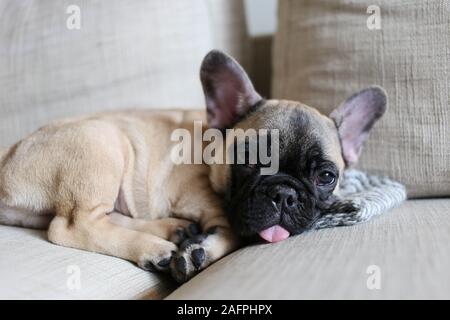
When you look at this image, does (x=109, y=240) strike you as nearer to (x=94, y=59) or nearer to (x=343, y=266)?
(x=343, y=266)

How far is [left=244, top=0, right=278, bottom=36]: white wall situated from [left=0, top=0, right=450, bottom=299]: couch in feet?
0.83

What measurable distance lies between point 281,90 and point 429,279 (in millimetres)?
875

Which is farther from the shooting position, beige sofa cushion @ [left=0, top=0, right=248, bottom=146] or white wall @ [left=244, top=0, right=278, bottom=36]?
white wall @ [left=244, top=0, right=278, bottom=36]

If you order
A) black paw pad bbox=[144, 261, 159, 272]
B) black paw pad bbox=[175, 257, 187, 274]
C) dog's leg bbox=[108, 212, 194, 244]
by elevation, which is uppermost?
dog's leg bbox=[108, 212, 194, 244]

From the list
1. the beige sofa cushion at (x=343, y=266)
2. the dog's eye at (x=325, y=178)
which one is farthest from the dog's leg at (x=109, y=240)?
the dog's eye at (x=325, y=178)

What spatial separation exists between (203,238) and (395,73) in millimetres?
647

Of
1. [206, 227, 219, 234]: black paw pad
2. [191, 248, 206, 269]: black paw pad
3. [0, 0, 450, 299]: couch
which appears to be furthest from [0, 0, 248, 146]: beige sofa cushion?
[191, 248, 206, 269]: black paw pad

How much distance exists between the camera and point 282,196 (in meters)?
1.01

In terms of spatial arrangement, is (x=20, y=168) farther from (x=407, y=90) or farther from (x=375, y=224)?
(x=407, y=90)

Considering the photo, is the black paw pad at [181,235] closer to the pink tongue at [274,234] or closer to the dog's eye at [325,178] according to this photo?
the pink tongue at [274,234]

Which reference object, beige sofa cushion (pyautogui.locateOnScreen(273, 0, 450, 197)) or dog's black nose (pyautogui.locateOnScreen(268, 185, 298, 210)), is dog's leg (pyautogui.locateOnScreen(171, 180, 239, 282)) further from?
beige sofa cushion (pyautogui.locateOnScreen(273, 0, 450, 197))

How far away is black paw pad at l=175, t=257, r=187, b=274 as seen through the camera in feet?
3.17

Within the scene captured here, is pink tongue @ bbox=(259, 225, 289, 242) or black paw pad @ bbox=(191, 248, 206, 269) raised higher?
pink tongue @ bbox=(259, 225, 289, 242)

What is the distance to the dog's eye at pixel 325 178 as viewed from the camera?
1107mm
